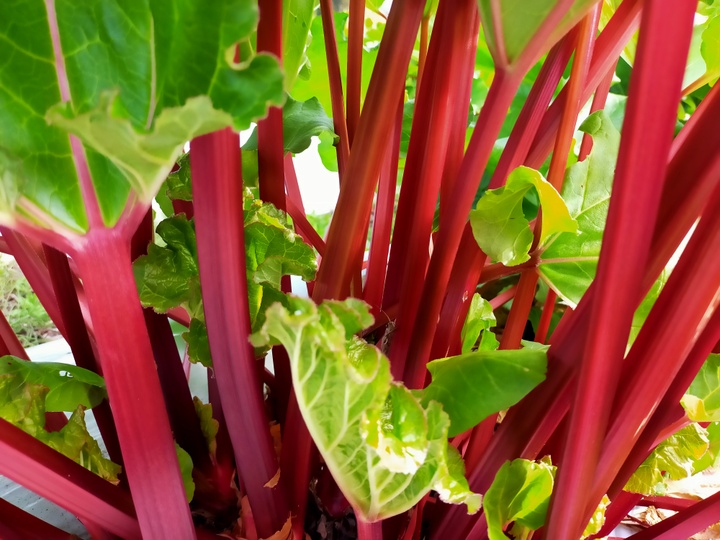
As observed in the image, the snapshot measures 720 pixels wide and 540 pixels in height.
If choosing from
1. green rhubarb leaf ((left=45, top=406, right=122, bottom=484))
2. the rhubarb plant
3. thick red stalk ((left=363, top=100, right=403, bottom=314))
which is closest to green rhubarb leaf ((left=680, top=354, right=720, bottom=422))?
the rhubarb plant

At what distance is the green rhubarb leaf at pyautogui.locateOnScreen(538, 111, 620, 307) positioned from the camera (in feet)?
1.34

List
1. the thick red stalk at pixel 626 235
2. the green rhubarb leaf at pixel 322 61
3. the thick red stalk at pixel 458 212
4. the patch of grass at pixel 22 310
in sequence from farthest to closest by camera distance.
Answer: the patch of grass at pixel 22 310
the green rhubarb leaf at pixel 322 61
the thick red stalk at pixel 458 212
the thick red stalk at pixel 626 235

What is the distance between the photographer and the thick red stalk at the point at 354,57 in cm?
44

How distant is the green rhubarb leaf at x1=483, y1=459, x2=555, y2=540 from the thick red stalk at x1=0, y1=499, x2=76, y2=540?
0.27m

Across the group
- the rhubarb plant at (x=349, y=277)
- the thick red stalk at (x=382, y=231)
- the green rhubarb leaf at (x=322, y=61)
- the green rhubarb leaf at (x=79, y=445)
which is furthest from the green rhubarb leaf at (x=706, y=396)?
the green rhubarb leaf at (x=322, y=61)

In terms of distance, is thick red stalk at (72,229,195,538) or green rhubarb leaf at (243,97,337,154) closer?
thick red stalk at (72,229,195,538)

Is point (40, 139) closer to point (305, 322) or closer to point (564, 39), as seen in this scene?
point (305, 322)

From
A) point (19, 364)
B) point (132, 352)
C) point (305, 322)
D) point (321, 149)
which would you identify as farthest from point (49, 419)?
point (321, 149)

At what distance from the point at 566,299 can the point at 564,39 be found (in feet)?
0.58

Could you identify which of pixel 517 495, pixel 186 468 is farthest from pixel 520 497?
pixel 186 468

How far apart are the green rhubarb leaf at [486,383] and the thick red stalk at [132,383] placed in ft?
0.48

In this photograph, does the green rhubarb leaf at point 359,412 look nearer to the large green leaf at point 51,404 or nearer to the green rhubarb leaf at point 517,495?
the green rhubarb leaf at point 517,495

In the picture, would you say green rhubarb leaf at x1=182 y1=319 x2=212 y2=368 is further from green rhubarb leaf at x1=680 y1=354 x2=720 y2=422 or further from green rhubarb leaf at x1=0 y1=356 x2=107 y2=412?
green rhubarb leaf at x1=680 y1=354 x2=720 y2=422

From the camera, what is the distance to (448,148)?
44cm
